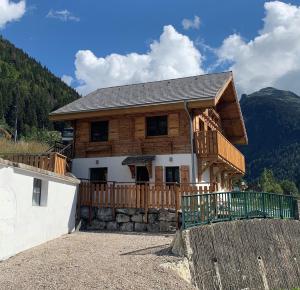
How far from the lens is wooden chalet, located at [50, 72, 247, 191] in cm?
1916

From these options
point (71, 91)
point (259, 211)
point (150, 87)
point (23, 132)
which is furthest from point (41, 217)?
point (71, 91)

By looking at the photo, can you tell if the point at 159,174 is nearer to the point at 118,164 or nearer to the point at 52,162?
the point at 118,164

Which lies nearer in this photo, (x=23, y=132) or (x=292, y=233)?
(x=292, y=233)

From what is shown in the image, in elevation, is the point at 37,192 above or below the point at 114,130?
below

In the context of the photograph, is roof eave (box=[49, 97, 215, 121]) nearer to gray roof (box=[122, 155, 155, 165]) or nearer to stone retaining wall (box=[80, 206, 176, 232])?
gray roof (box=[122, 155, 155, 165])

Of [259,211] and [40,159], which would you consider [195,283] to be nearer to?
[259,211]

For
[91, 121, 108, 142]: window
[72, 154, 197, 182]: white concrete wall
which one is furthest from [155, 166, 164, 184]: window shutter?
[91, 121, 108, 142]: window

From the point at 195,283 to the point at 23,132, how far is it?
7033cm

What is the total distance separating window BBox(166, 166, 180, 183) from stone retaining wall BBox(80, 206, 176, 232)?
136 inches

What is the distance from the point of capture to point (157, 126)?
66.9 ft

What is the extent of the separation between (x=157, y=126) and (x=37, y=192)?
8.60 meters

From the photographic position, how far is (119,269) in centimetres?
922

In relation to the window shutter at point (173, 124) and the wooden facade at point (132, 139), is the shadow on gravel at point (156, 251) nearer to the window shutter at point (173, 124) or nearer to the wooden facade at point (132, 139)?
the wooden facade at point (132, 139)

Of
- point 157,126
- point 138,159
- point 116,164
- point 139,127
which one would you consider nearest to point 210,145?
point 157,126
